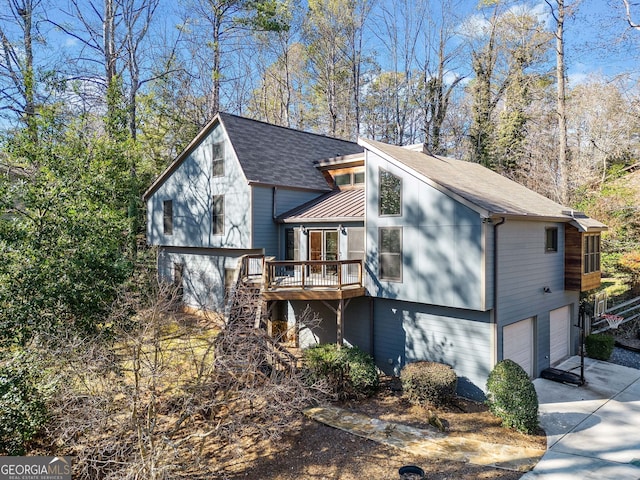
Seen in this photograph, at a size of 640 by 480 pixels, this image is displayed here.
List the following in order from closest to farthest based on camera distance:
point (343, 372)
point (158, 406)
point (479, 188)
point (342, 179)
→ point (158, 406), point (343, 372), point (479, 188), point (342, 179)

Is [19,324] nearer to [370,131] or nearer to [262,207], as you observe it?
[262,207]

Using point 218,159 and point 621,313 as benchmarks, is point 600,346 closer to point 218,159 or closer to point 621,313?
point 621,313

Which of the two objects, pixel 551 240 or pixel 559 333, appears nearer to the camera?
pixel 551 240

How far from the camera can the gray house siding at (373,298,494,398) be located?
912 centimetres

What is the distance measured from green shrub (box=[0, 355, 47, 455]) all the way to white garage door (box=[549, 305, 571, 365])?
12857 mm

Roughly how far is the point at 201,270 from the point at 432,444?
11.8m

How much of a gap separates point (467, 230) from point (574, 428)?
468 centimetres

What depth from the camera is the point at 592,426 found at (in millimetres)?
7984

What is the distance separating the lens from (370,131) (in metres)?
29.1

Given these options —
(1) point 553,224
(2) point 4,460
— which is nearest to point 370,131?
(1) point 553,224

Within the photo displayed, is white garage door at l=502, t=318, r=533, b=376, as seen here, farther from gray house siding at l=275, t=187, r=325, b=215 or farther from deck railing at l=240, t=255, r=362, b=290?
gray house siding at l=275, t=187, r=325, b=215

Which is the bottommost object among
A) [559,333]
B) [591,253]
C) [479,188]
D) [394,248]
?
[559,333]

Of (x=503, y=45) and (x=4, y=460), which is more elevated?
(x=503, y=45)

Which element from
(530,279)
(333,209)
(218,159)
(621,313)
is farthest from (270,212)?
(621,313)
